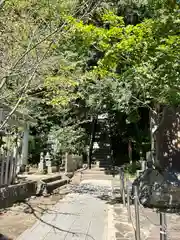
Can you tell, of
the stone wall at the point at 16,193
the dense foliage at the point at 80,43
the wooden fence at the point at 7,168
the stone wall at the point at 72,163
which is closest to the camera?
the dense foliage at the point at 80,43

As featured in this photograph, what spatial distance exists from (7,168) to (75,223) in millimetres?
3316

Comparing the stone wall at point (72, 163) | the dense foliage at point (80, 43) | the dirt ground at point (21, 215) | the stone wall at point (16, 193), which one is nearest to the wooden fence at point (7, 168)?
the stone wall at point (16, 193)

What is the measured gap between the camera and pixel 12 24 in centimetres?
610

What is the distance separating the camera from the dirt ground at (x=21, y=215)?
211 inches

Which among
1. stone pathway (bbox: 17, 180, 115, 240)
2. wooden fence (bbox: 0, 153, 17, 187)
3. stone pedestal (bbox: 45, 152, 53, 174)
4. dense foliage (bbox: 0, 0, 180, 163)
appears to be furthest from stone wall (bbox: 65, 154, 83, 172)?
stone pathway (bbox: 17, 180, 115, 240)

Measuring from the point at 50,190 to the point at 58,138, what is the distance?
27.0 ft

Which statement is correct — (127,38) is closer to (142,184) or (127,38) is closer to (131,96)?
(142,184)

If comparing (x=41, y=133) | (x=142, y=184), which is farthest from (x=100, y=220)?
(x=41, y=133)

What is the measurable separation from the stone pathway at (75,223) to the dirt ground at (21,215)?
0.71ft

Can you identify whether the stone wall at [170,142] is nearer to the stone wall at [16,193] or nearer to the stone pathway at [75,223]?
the stone pathway at [75,223]

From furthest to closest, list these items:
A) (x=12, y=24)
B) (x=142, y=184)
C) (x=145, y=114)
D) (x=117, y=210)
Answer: (x=145, y=114) < (x=142, y=184) < (x=117, y=210) < (x=12, y=24)

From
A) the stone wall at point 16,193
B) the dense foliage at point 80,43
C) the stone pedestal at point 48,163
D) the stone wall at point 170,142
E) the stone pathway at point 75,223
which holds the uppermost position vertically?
the dense foliage at point 80,43

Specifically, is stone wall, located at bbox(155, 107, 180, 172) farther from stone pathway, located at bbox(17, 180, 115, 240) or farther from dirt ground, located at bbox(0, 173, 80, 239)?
dirt ground, located at bbox(0, 173, 80, 239)

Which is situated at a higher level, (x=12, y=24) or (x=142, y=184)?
(x=12, y=24)
